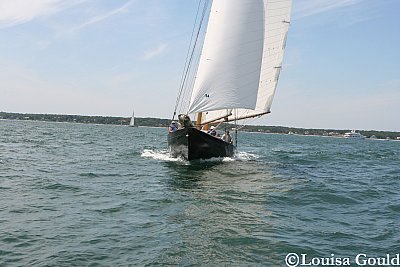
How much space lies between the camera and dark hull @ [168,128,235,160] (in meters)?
22.7

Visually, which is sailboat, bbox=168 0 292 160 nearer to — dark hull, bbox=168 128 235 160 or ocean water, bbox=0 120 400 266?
dark hull, bbox=168 128 235 160

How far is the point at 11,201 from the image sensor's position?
12.2 metres

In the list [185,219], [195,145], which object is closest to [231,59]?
[195,145]

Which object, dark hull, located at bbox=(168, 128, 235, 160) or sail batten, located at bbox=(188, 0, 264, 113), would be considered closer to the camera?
sail batten, located at bbox=(188, 0, 264, 113)

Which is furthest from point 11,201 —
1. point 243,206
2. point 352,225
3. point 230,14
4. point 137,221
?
point 230,14

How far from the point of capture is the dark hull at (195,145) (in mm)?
22727

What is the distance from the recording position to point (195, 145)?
23.1 m

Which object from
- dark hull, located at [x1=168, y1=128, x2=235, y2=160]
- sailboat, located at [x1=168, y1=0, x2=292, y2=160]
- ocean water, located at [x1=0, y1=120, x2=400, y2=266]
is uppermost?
sailboat, located at [x1=168, y1=0, x2=292, y2=160]

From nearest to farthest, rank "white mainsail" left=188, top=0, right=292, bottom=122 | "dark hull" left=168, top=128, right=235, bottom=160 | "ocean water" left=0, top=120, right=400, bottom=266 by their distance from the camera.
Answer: "ocean water" left=0, top=120, right=400, bottom=266
"white mainsail" left=188, top=0, right=292, bottom=122
"dark hull" left=168, top=128, right=235, bottom=160

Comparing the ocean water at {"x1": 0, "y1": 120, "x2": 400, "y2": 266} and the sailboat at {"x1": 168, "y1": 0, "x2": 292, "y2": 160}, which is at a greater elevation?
the sailboat at {"x1": 168, "y1": 0, "x2": 292, "y2": 160}

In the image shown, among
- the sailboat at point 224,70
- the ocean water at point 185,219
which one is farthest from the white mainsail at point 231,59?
the ocean water at point 185,219

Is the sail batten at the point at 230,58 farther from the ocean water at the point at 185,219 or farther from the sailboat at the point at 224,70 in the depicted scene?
the ocean water at the point at 185,219

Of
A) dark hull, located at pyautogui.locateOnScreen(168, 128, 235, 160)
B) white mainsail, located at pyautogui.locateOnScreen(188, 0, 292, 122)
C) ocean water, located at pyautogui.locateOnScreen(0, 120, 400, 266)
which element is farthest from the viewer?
dark hull, located at pyautogui.locateOnScreen(168, 128, 235, 160)

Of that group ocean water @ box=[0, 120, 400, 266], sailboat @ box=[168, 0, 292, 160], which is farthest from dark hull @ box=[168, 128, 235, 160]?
ocean water @ box=[0, 120, 400, 266]
